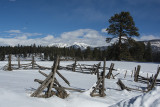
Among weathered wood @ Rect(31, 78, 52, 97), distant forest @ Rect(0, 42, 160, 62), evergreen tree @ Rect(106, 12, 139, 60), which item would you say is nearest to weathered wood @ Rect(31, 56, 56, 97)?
weathered wood @ Rect(31, 78, 52, 97)

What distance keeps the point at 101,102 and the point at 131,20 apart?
2708 cm

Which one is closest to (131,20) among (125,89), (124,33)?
(124,33)

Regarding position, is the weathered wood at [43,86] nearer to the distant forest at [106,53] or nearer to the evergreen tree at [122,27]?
the distant forest at [106,53]

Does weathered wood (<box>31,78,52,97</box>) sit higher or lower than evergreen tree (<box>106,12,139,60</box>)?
lower

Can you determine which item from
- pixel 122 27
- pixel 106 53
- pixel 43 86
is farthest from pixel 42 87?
pixel 106 53

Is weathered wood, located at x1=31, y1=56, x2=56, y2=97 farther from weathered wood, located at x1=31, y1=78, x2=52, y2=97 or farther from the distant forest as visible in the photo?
the distant forest

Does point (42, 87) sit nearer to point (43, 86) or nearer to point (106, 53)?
point (43, 86)

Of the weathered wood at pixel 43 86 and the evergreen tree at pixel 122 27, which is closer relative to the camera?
the weathered wood at pixel 43 86

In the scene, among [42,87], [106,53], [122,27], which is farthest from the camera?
[106,53]

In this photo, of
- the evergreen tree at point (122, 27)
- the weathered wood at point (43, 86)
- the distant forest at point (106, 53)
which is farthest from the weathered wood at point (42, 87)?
the evergreen tree at point (122, 27)

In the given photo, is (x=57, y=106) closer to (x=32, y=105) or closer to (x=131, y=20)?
(x=32, y=105)

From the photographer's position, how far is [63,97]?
659 centimetres

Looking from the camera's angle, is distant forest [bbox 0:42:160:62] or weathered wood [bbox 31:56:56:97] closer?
weathered wood [bbox 31:56:56:97]

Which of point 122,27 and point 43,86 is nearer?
point 43,86
